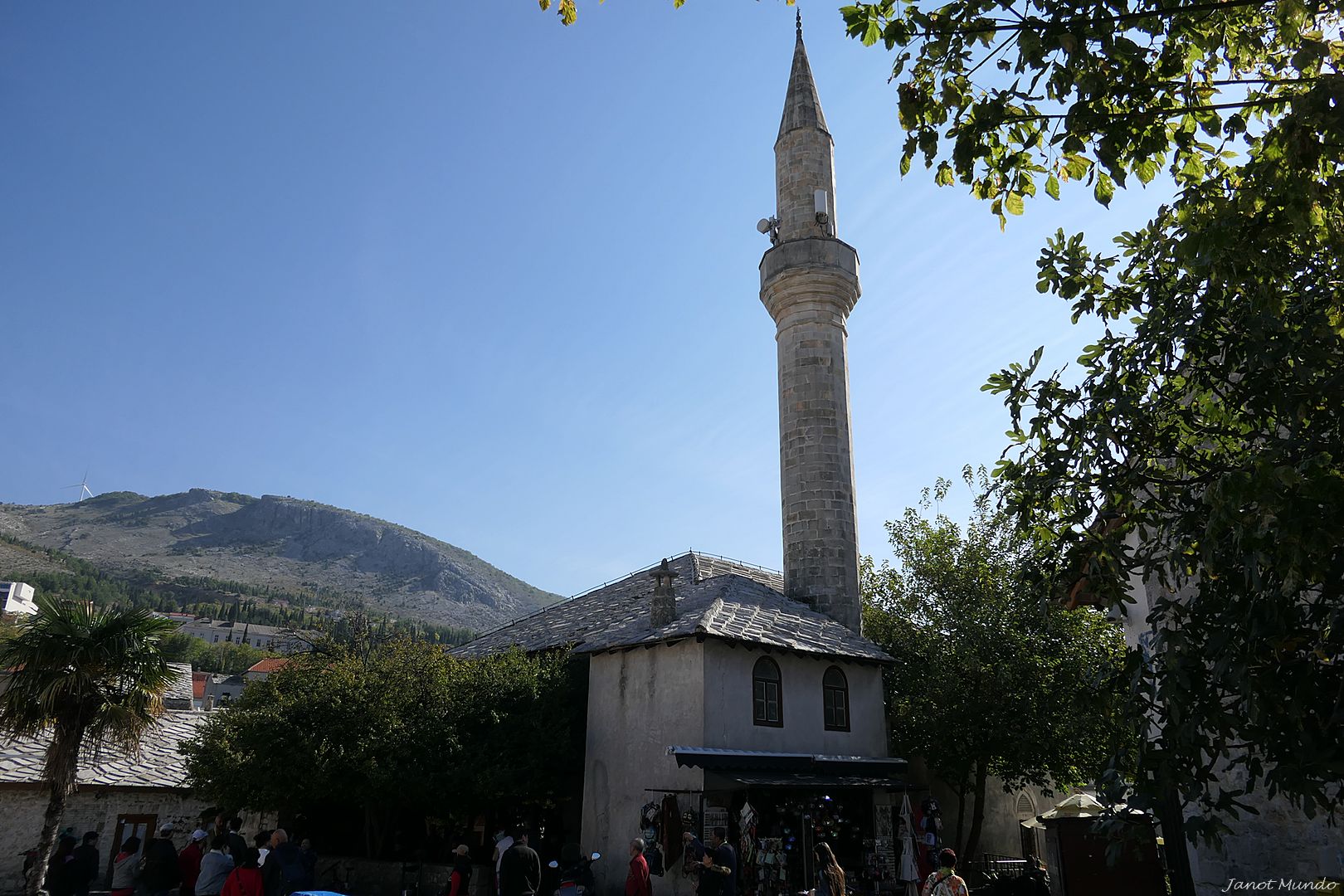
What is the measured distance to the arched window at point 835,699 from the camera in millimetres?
18766

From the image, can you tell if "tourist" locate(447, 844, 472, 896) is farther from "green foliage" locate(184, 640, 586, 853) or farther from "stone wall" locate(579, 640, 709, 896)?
"stone wall" locate(579, 640, 709, 896)

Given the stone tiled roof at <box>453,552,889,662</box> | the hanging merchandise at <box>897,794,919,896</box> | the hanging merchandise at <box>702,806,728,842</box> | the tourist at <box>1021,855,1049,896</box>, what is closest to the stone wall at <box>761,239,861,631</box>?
the stone tiled roof at <box>453,552,889,662</box>

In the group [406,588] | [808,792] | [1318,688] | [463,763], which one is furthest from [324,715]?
[406,588]

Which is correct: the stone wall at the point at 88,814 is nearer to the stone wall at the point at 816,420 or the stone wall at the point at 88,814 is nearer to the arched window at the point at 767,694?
the arched window at the point at 767,694

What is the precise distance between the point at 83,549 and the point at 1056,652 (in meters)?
209

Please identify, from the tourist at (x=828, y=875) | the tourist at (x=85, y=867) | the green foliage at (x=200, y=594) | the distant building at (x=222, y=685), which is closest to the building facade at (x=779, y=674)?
the tourist at (x=828, y=875)

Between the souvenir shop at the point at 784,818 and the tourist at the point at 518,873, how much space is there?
211 inches

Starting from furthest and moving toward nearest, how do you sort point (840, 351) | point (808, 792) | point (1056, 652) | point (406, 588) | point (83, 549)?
point (83, 549) → point (406, 588) → point (840, 351) → point (1056, 652) → point (808, 792)

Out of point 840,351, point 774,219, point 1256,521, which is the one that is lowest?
point 1256,521

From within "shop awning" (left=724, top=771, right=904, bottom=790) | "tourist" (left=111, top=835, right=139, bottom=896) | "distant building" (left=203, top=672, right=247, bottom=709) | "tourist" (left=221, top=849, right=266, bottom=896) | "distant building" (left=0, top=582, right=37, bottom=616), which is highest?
"distant building" (left=0, top=582, right=37, bottom=616)

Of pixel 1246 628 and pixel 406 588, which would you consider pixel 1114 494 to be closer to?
pixel 1246 628

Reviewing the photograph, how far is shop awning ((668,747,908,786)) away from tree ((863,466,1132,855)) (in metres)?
1.63

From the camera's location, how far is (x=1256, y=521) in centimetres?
589

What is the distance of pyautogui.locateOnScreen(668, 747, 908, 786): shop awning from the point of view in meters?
15.6
